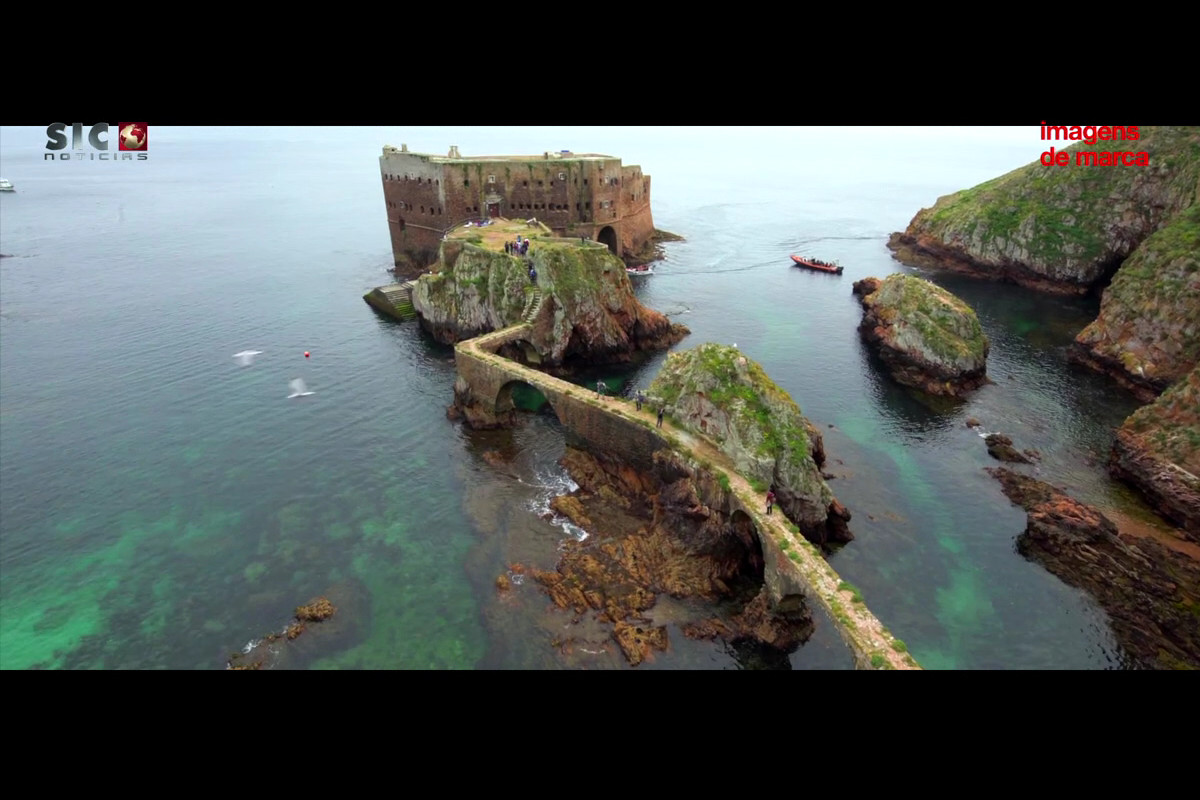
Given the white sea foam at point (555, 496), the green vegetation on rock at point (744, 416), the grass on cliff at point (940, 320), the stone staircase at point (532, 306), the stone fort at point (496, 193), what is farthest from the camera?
the stone fort at point (496, 193)

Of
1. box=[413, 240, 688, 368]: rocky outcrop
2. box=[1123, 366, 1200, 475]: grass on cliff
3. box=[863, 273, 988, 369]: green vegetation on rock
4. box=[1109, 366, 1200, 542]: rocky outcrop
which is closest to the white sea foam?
box=[413, 240, 688, 368]: rocky outcrop

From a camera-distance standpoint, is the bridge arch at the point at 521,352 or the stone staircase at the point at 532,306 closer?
the bridge arch at the point at 521,352

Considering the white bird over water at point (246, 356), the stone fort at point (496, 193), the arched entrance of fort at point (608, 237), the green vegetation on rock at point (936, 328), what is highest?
the stone fort at point (496, 193)

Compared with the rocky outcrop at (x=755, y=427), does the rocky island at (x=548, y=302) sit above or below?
above

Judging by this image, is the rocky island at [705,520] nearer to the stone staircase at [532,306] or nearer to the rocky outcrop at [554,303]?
the rocky outcrop at [554,303]

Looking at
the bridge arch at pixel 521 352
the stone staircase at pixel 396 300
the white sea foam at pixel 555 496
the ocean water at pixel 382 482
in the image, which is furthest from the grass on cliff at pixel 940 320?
the stone staircase at pixel 396 300

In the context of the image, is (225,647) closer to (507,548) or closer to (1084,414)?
(507,548)

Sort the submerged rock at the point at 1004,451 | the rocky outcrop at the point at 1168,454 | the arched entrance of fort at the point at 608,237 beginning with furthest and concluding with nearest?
the arched entrance of fort at the point at 608,237 < the submerged rock at the point at 1004,451 < the rocky outcrop at the point at 1168,454
